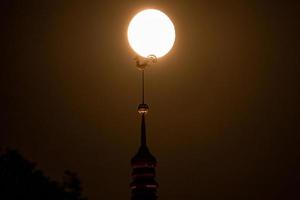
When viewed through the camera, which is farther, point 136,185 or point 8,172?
point 136,185

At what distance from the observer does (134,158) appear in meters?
30.3

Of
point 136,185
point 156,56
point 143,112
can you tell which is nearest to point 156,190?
point 136,185

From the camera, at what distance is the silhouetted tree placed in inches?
1057

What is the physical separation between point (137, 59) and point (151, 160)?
11.4ft

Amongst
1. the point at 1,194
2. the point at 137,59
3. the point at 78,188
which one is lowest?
the point at 1,194

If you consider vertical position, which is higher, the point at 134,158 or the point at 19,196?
the point at 134,158

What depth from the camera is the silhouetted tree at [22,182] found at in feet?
88.1

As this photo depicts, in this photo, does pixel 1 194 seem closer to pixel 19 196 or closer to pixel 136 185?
pixel 19 196

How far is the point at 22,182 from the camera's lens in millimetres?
27281

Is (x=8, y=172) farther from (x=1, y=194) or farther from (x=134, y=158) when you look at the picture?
(x=134, y=158)

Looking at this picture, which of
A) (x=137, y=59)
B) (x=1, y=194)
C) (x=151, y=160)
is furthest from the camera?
(x=151, y=160)

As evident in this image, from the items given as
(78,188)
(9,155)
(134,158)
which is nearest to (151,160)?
(134,158)

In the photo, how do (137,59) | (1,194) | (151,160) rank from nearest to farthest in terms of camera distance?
(1,194)
(137,59)
(151,160)

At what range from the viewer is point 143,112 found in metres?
29.3
